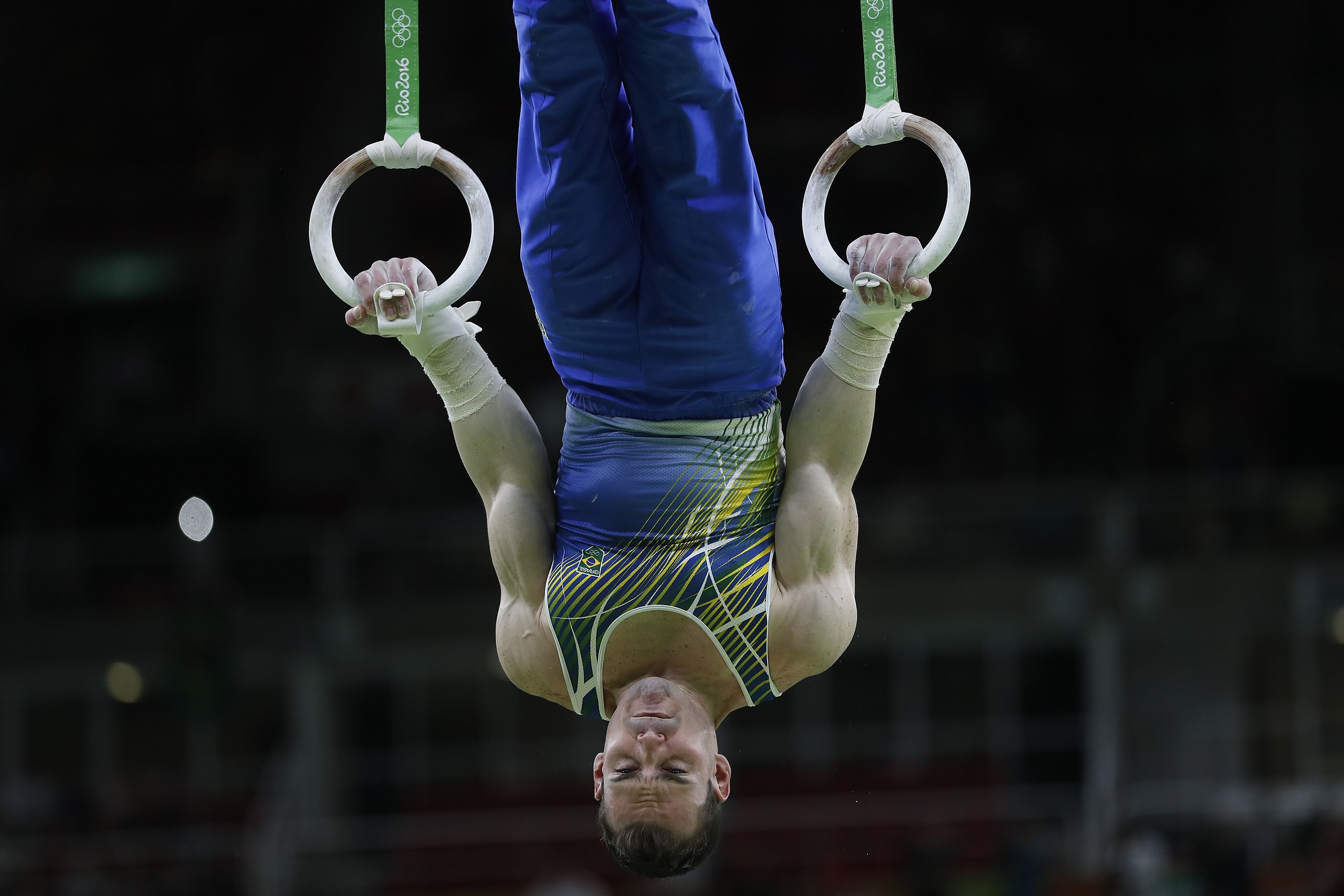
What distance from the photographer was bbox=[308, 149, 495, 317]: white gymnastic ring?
3992 millimetres

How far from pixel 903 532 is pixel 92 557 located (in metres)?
7.26

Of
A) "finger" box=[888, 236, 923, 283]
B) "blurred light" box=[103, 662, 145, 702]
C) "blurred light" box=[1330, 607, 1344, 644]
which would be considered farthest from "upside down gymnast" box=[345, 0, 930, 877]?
"blurred light" box=[103, 662, 145, 702]

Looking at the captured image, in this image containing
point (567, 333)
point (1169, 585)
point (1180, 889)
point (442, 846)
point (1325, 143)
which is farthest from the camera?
point (1325, 143)

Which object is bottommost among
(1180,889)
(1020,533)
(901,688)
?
(1180,889)

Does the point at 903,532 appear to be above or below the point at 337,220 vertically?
below

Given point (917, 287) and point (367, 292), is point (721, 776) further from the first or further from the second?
point (367, 292)

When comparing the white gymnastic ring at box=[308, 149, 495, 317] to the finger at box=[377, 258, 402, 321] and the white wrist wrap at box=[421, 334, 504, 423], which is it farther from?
the white wrist wrap at box=[421, 334, 504, 423]

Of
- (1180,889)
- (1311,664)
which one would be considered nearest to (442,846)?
(1180,889)

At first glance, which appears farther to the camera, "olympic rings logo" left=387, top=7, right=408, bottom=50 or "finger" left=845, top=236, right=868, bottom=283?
"olympic rings logo" left=387, top=7, right=408, bottom=50

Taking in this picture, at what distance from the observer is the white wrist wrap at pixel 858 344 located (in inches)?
161

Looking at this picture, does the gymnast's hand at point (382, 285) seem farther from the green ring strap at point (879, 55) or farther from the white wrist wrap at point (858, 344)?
the green ring strap at point (879, 55)

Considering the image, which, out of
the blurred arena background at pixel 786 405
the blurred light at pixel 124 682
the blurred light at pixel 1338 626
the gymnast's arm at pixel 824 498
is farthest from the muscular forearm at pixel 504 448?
the blurred light at pixel 124 682

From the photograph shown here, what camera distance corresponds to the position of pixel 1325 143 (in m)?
16.7

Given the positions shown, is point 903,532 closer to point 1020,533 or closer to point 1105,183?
point 1020,533
